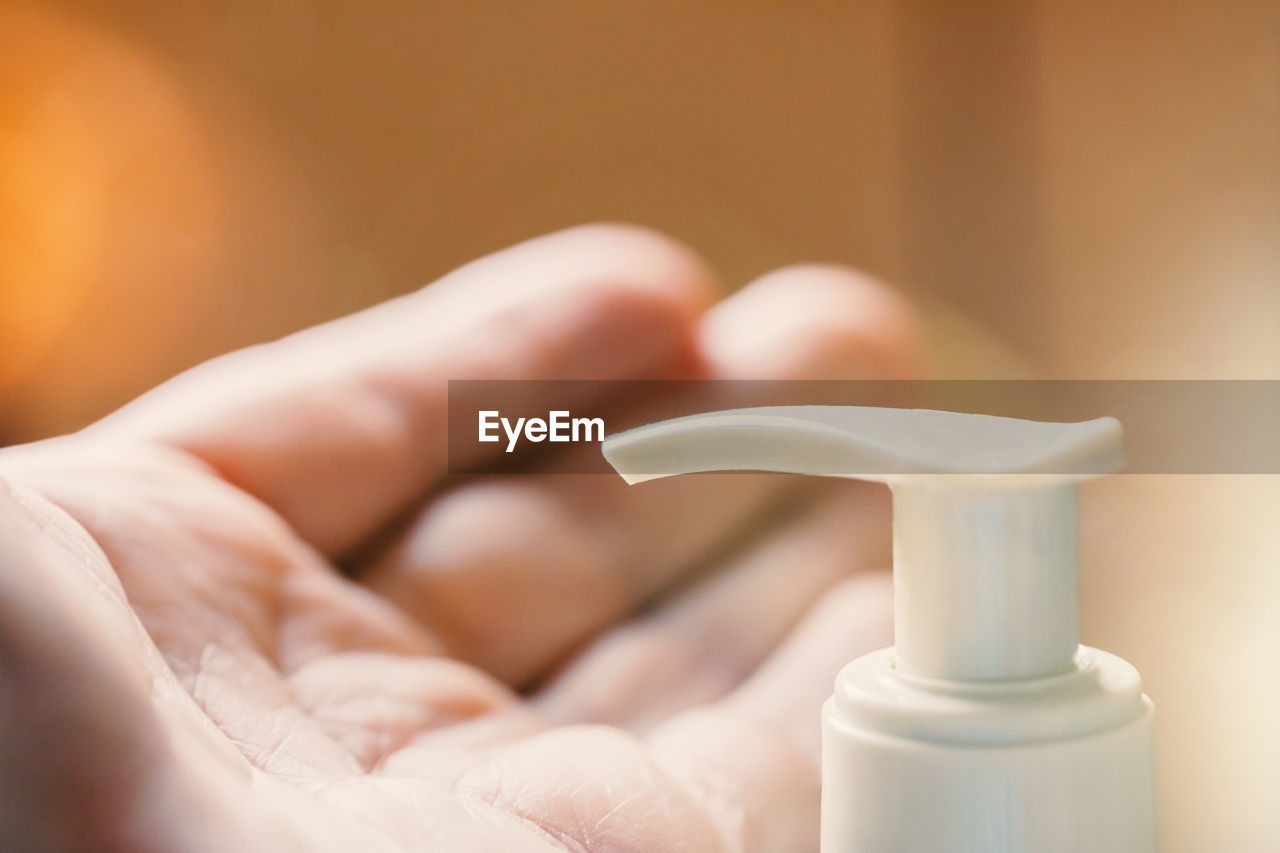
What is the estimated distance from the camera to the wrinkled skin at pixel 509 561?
11.5 inches

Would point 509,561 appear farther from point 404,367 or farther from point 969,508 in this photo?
point 969,508

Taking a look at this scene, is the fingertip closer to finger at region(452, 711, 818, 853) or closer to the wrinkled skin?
the wrinkled skin

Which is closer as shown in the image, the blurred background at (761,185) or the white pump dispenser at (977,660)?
the white pump dispenser at (977,660)

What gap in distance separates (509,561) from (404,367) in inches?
3.0

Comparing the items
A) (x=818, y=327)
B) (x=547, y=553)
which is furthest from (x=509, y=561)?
(x=818, y=327)

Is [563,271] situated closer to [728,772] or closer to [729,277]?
[729,277]

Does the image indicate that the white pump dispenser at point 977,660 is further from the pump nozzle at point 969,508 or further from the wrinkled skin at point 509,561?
the wrinkled skin at point 509,561

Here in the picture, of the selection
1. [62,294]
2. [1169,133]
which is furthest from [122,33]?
[1169,133]

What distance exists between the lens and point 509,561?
35 centimetres

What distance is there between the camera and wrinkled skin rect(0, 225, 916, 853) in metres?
0.29

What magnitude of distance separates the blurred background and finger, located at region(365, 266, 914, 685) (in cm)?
8

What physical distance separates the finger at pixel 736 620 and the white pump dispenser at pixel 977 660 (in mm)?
169

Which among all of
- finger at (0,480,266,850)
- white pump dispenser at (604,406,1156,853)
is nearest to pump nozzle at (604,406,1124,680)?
white pump dispenser at (604,406,1156,853)

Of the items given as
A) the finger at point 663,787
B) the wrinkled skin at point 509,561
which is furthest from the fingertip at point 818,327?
the finger at point 663,787
